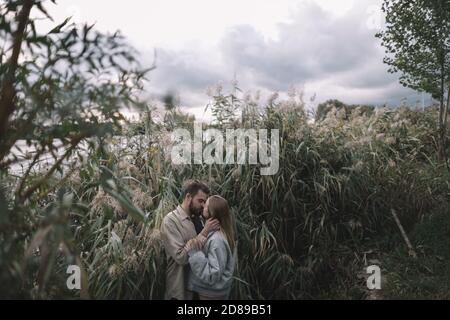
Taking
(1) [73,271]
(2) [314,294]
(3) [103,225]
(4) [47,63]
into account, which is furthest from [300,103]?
(4) [47,63]

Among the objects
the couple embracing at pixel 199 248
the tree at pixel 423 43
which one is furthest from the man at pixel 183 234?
the tree at pixel 423 43

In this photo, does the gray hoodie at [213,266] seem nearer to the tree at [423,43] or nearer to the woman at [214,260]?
the woman at [214,260]

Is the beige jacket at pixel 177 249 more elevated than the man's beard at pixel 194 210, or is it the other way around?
the man's beard at pixel 194 210

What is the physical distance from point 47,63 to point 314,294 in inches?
125

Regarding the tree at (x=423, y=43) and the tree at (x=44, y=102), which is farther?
the tree at (x=423, y=43)

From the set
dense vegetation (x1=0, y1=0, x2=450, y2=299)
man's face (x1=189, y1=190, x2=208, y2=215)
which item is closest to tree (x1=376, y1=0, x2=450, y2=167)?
dense vegetation (x1=0, y1=0, x2=450, y2=299)

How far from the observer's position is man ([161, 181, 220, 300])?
11.1 ft

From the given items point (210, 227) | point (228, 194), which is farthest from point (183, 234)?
point (228, 194)

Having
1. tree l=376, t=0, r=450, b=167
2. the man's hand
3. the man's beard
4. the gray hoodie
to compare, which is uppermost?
tree l=376, t=0, r=450, b=167

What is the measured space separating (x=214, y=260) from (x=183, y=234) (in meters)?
0.44

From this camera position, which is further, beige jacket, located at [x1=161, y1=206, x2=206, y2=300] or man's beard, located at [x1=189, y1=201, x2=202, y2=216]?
man's beard, located at [x1=189, y1=201, x2=202, y2=216]

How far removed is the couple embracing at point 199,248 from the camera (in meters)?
3.26

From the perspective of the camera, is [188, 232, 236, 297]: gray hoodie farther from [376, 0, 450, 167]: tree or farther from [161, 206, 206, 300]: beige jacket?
[376, 0, 450, 167]: tree

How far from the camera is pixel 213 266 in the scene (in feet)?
10.6
